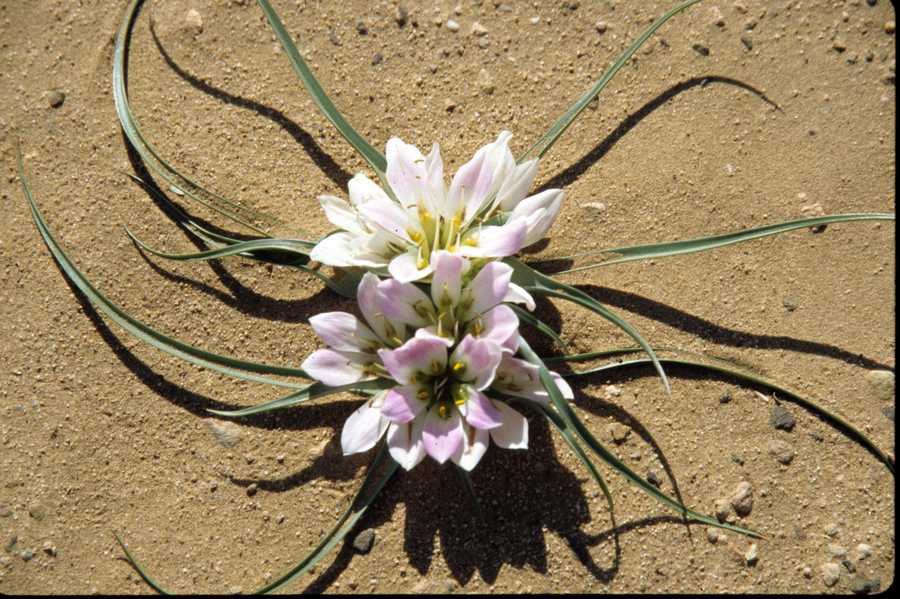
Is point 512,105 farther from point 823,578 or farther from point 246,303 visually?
point 823,578

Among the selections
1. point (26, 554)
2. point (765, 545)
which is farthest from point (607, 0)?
point (26, 554)

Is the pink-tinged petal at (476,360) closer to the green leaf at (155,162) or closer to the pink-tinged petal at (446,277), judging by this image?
the pink-tinged petal at (446,277)

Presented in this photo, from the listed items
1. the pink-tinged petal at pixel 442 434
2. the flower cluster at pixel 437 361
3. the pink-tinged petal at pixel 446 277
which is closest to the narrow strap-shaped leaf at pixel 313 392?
the flower cluster at pixel 437 361

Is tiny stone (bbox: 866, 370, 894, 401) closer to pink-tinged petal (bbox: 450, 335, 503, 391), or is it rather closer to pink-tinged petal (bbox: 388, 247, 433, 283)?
pink-tinged petal (bbox: 450, 335, 503, 391)

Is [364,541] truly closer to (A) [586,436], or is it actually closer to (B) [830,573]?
(A) [586,436]

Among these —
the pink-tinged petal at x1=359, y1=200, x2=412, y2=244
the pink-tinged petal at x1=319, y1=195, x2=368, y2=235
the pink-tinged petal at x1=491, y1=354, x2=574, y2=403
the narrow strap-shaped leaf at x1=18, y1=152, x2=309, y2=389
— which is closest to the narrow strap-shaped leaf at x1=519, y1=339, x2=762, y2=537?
the pink-tinged petal at x1=491, y1=354, x2=574, y2=403

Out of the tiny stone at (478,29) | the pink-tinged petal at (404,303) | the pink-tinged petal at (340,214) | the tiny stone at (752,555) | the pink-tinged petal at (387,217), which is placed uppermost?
the tiny stone at (478,29)
